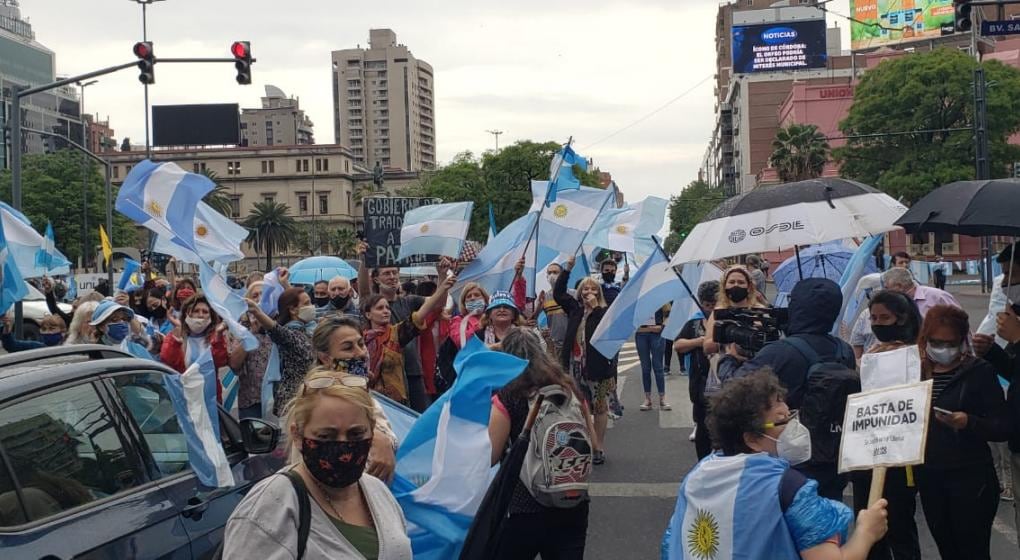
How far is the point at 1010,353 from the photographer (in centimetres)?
515

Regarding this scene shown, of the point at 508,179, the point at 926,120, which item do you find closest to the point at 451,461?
the point at 926,120

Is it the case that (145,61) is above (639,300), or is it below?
above

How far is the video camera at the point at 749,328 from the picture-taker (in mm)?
5652

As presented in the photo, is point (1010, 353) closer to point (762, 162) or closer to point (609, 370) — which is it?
point (609, 370)

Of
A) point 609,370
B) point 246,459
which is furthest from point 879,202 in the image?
point 246,459

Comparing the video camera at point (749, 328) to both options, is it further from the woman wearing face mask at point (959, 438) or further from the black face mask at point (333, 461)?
the black face mask at point (333, 461)

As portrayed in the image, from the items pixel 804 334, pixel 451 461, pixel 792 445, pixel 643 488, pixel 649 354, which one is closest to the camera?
pixel 792 445

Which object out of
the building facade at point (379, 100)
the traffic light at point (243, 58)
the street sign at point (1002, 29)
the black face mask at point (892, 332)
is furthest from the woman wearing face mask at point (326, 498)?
the building facade at point (379, 100)

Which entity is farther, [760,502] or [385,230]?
[385,230]

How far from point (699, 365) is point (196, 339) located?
3.84m

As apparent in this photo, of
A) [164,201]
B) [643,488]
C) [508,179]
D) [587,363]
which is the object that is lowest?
[643,488]

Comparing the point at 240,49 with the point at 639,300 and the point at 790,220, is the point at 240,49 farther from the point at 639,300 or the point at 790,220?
the point at 790,220

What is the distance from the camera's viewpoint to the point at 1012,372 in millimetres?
5016

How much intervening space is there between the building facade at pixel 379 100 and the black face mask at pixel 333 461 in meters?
185
